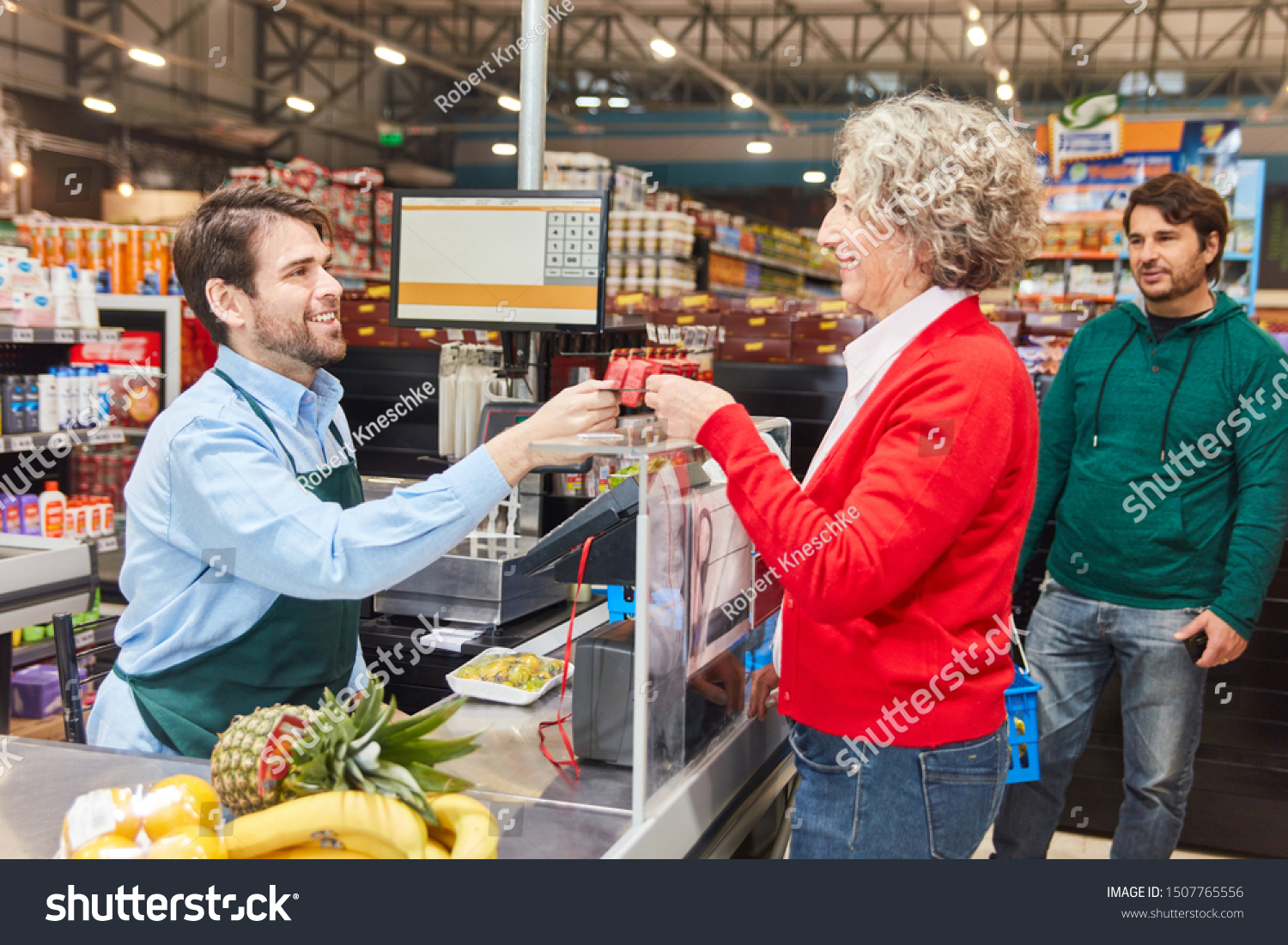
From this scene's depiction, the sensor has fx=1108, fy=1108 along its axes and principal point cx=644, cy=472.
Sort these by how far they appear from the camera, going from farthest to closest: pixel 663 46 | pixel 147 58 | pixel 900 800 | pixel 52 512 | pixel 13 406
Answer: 1. pixel 663 46
2. pixel 147 58
3. pixel 52 512
4. pixel 13 406
5. pixel 900 800

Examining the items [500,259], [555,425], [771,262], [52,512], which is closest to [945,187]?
[555,425]

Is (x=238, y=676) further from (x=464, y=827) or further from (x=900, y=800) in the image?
(x=900, y=800)

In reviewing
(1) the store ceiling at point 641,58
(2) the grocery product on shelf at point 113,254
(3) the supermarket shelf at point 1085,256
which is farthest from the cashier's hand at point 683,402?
(1) the store ceiling at point 641,58

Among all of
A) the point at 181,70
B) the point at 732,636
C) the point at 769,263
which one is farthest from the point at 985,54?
the point at 732,636

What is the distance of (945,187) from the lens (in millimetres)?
1384

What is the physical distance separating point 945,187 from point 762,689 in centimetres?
88

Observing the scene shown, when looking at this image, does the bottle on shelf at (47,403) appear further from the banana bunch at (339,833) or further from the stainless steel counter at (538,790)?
the banana bunch at (339,833)

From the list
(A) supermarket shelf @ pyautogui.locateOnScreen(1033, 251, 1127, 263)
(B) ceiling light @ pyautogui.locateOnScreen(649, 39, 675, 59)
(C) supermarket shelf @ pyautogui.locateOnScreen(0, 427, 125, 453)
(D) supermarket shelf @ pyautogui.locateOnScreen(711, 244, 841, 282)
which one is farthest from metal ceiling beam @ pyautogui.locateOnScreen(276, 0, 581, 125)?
(C) supermarket shelf @ pyautogui.locateOnScreen(0, 427, 125, 453)

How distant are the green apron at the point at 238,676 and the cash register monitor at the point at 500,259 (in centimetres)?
102

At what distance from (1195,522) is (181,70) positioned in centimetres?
1465

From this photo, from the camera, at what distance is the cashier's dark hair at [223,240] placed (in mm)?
1786

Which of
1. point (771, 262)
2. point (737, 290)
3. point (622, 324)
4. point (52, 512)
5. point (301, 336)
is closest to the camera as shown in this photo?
point (301, 336)

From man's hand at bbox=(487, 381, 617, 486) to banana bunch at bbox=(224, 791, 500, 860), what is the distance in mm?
525
